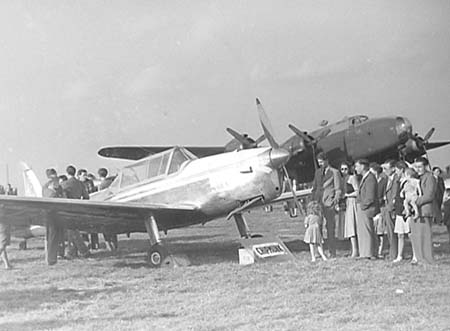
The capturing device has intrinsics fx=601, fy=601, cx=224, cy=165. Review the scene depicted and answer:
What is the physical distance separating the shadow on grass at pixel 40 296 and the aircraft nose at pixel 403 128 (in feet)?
34.6

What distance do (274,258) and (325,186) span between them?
1.47 metres

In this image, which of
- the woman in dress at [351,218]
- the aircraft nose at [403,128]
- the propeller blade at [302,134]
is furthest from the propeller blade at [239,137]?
the woman in dress at [351,218]

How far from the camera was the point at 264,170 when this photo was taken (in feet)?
30.0

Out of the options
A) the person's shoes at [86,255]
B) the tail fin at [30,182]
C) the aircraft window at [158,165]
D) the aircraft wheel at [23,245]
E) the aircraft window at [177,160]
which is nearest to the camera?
the aircraft window at [177,160]

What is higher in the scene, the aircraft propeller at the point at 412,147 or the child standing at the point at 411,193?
the aircraft propeller at the point at 412,147

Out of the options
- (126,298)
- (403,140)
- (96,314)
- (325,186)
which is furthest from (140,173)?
(403,140)

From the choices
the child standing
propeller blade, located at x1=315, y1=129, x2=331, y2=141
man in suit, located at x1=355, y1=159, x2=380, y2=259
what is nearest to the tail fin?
man in suit, located at x1=355, y1=159, x2=380, y2=259

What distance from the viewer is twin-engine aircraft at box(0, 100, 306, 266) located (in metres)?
9.15

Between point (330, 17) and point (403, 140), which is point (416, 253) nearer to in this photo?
point (330, 17)

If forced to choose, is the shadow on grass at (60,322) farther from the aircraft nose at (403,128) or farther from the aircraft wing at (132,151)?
the aircraft wing at (132,151)

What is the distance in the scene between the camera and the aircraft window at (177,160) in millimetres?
10109

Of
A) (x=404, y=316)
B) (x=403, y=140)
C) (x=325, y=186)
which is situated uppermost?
(x=403, y=140)

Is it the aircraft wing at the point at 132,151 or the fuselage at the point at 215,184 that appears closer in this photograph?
the fuselage at the point at 215,184

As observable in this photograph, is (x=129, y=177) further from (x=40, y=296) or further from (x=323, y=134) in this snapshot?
(x=323, y=134)
